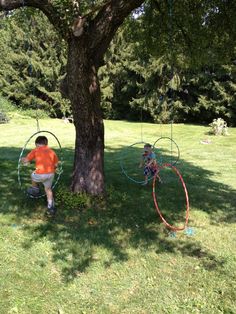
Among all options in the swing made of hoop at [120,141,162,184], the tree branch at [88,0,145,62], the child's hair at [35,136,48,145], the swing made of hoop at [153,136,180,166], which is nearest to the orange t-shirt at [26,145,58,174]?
the child's hair at [35,136,48,145]

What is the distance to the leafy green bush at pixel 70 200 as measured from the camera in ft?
29.3

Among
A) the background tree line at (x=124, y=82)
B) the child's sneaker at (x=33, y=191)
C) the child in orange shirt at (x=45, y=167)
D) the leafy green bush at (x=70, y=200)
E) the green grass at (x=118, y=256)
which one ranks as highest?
the background tree line at (x=124, y=82)

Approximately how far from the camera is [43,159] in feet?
28.1

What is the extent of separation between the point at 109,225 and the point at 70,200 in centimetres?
123

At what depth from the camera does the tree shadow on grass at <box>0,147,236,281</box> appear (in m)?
7.07

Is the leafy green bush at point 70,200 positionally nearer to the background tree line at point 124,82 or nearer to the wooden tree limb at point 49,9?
the wooden tree limb at point 49,9

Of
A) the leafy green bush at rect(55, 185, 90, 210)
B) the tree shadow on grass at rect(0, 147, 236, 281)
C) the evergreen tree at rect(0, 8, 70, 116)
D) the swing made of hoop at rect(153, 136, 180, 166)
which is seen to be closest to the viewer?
the tree shadow on grass at rect(0, 147, 236, 281)

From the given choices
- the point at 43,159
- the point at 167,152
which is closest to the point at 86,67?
the point at 43,159

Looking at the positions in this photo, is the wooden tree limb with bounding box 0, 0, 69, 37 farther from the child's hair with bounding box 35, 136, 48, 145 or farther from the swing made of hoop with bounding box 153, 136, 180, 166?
the swing made of hoop with bounding box 153, 136, 180, 166

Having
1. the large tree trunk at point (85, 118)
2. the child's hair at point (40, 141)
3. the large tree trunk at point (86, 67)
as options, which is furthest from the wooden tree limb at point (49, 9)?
the child's hair at point (40, 141)

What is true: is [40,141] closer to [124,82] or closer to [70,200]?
[70,200]

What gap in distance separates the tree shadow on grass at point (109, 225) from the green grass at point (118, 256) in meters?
0.02

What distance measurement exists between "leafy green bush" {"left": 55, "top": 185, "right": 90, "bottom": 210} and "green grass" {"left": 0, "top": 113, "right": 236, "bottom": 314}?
152 mm

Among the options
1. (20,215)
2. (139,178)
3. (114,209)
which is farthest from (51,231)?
(139,178)
